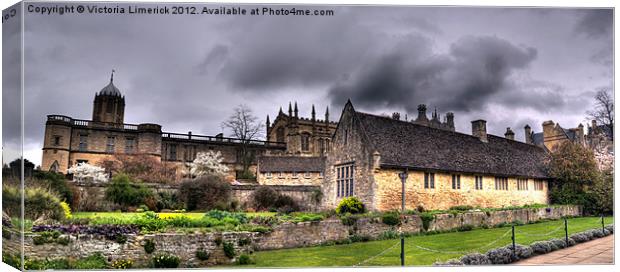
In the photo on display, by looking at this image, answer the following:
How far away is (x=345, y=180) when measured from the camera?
19875 mm

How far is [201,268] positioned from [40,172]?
5321mm

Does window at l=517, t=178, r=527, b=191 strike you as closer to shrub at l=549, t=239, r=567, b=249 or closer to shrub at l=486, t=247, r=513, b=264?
shrub at l=549, t=239, r=567, b=249

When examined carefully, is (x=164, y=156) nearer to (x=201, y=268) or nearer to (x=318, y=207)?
(x=318, y=207)

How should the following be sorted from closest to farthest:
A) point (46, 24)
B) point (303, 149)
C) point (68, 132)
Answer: point (46, 24) → point (68, 132) → point (303, 149)

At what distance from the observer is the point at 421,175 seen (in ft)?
63.9

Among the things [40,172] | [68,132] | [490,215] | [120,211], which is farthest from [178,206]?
[490,215]

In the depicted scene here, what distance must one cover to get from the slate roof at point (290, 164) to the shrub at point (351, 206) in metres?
20.6

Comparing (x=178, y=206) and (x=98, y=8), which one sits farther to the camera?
(x=178, y=206)

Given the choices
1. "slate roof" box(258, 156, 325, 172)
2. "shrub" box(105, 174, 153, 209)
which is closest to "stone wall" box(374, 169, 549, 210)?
"shrub" box(105, 174, 153, 209)

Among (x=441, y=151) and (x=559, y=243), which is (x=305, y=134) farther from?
(x=559, y=243)

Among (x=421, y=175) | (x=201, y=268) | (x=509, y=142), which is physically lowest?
(x=201, y=268)

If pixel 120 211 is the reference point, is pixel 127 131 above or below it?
above

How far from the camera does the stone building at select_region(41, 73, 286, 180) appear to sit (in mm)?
32713

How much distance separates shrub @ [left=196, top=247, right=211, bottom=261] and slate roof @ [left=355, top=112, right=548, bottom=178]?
358 inches
